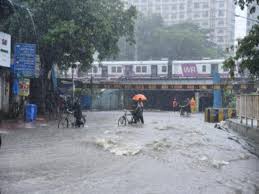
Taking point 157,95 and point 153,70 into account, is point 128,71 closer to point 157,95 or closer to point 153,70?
point 153,70

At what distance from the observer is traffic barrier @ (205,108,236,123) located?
112 ft

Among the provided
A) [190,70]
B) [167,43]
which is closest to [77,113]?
[190,70]

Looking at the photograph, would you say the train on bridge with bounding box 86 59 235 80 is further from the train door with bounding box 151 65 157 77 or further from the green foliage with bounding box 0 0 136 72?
the green foliage with bounding box 0 0 136 72

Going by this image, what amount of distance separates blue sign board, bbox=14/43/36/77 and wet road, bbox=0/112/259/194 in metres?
6.48

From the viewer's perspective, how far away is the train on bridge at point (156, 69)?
2224 inches

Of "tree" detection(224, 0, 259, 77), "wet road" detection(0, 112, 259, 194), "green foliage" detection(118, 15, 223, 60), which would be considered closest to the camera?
"wet road" detection(0, 112, 259, 194)

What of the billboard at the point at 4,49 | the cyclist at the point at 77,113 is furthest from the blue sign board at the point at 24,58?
the cyclist at the point at 77,113

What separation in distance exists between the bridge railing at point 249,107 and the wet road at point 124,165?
6.24 ft

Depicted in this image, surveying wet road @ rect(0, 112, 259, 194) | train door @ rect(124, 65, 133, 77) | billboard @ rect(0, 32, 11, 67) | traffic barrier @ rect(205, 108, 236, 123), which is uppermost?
train door @ rect(124, 65, 133, 77)

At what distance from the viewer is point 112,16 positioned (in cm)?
3619

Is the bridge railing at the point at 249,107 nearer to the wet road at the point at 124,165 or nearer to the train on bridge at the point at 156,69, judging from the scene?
the wet road at the point at 124,165

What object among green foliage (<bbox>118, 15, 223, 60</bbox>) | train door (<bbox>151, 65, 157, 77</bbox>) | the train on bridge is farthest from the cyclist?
green foliage (<bbox>118, 15, 223, 60</bbox>)

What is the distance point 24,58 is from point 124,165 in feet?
47.1

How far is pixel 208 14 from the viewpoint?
138125mm
